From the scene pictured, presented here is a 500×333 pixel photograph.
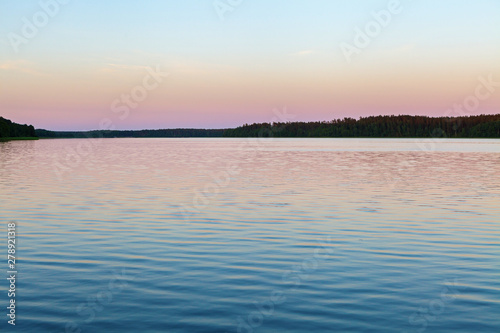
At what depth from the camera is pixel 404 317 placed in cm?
1323

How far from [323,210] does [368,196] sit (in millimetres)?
8117

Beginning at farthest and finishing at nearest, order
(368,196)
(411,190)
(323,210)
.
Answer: (411,190), (368,196), (323,210)

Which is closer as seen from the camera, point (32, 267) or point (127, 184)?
point (32, 267)

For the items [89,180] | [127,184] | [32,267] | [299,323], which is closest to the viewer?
[299,323]

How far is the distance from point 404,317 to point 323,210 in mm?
18440

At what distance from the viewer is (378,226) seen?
86.2ft

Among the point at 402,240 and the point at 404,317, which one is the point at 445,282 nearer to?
the point at 404,317

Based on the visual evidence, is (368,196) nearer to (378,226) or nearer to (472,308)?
(378,226)

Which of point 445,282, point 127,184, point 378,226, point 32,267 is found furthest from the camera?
point 127,184

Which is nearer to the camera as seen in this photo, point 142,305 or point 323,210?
point 142,305

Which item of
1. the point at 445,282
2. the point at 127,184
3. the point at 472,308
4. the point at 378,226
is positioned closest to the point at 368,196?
the point at 378,226

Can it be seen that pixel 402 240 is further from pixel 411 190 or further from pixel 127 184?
pixel 127 184

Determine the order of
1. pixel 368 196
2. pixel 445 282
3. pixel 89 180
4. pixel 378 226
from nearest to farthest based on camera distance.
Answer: pixel 445 282 < pixel 378 226 < pixel 368 196 < pixel 89 180

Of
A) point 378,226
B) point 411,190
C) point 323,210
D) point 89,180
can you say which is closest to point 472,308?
point 378,226
